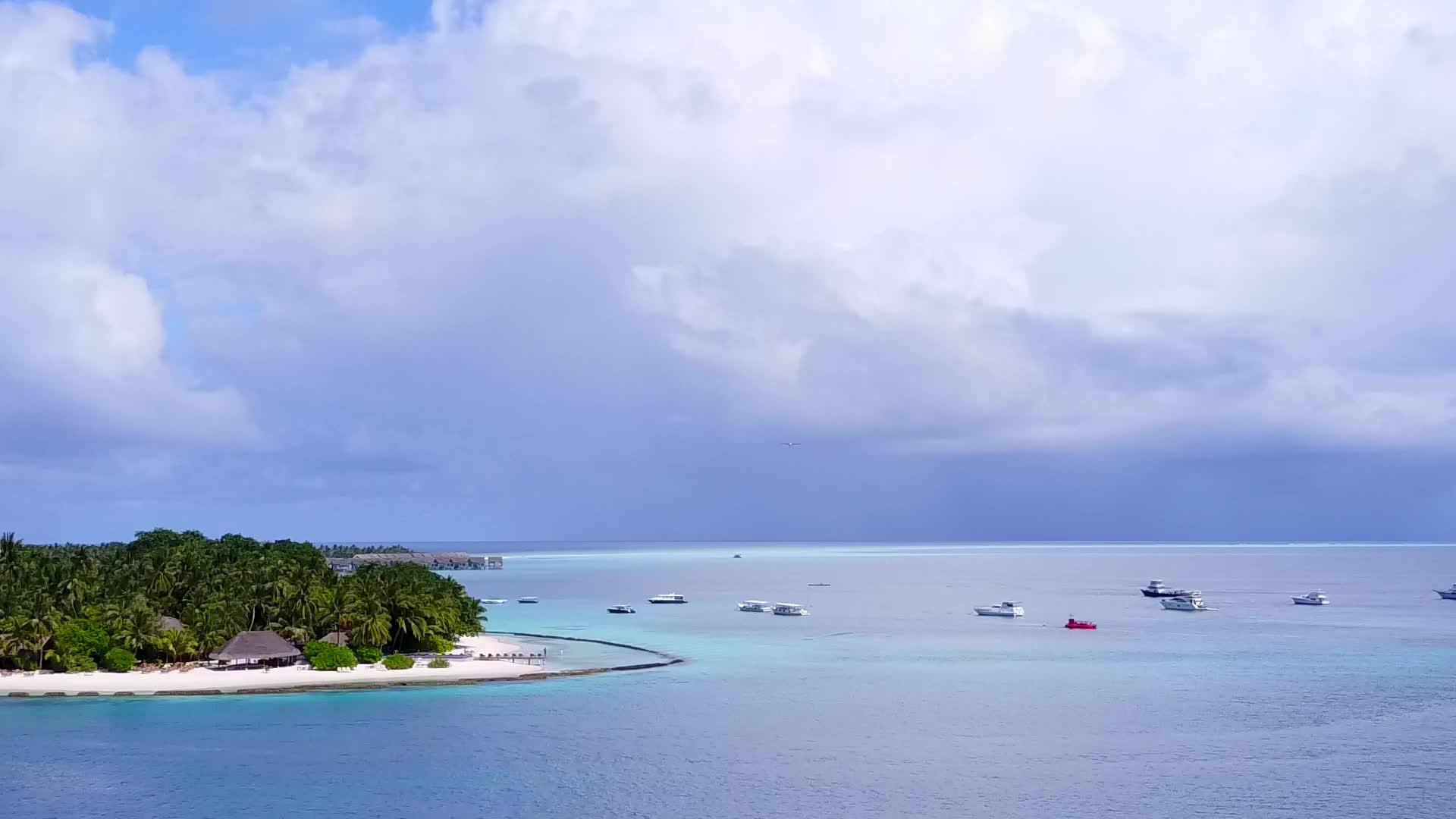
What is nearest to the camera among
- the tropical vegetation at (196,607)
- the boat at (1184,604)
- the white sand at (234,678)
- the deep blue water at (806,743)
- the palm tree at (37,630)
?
the deep blue water at (806,743)

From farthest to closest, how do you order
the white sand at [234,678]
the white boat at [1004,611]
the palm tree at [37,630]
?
the white boat at [1004,611] < the palm tree at [37,630] < the white sand at [234,678]

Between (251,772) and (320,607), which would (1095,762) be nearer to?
(251,772)

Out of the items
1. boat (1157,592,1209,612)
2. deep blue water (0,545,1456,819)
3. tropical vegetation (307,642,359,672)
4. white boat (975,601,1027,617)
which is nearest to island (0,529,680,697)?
tropical vegetation (307,642,359,672)

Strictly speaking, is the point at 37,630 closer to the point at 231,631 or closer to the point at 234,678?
the point at 231,631

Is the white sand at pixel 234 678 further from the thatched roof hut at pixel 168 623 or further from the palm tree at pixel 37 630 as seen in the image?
the thatched roof hut at pixel 168 623

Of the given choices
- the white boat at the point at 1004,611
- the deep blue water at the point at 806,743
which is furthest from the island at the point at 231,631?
the white boat at the point at 1004,611

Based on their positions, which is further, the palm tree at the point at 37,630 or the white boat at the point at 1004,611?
the white boat at the point at 1004,611

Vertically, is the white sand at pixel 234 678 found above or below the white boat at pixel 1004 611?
below
